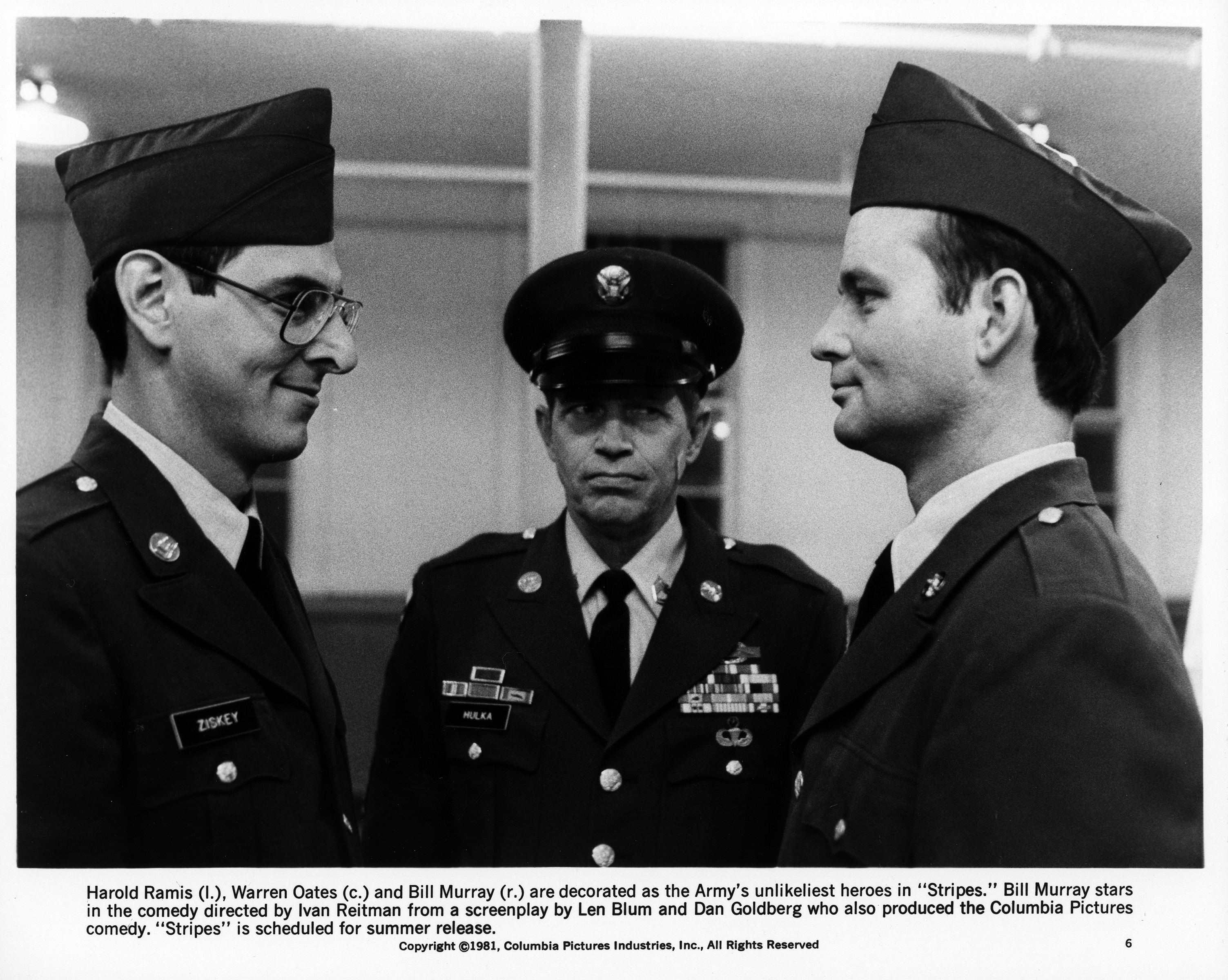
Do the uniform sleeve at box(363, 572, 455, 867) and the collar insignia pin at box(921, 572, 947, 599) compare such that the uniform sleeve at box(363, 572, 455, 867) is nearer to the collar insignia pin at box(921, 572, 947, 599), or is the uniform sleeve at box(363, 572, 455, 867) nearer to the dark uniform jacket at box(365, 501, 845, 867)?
the dark uniform jacket at box(365, 501, 845, 867)

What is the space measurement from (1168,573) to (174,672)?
5.09 feet

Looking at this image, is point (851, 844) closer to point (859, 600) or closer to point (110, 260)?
point (859, 600)

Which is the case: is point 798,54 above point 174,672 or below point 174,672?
above

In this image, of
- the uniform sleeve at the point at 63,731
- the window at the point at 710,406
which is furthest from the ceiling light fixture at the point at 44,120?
the window at the point at 710,406

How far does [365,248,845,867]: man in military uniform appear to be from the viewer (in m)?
1.86

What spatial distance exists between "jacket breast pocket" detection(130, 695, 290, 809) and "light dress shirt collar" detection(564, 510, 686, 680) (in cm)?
52

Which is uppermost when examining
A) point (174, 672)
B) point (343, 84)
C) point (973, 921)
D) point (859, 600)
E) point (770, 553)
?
point (343, 84)

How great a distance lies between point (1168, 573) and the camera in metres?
1.94

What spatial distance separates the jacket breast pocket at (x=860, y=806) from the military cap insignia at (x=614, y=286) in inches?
30.2

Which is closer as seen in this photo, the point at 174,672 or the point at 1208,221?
the point at 174,672

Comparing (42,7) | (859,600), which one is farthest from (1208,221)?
(42,7)

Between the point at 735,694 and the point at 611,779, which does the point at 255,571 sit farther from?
the point at 735,694
